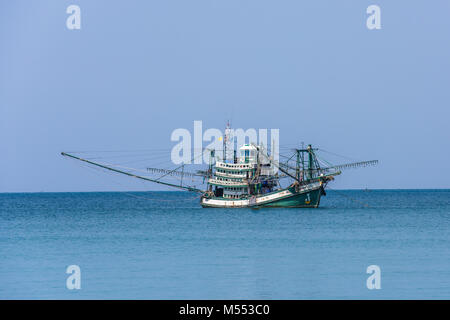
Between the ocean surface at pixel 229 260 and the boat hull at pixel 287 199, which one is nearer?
the ocean surface at pixel 229 260

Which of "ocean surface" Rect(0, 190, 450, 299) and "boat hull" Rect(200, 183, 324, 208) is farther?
"boat hull" Rect(200, 183, 324, 208)

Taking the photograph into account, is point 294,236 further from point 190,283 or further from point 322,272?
point 190,283

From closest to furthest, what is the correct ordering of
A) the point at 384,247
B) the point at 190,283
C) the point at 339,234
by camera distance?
1. the point at 190,283
2. the point at 384,247
3. the point at 339,234

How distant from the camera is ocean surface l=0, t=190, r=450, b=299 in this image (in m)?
29.0

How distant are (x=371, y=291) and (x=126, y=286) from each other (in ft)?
32.6

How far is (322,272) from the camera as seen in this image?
33.3 m

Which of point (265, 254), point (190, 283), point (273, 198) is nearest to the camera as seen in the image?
point (190, 283)

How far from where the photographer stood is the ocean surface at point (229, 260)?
95.1 feet

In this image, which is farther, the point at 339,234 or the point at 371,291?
the point at 339,234

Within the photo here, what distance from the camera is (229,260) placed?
37.8 m

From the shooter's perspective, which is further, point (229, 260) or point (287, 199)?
point (287, 199)

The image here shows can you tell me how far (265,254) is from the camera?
40.3 meters
